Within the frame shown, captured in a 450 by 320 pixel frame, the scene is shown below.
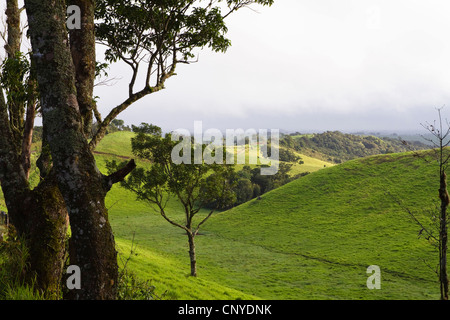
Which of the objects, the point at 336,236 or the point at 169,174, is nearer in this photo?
the point at 169,174

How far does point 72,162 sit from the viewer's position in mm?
5938

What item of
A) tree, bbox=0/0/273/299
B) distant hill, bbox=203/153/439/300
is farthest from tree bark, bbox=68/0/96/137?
distant hill, bbox=203/153/439/300

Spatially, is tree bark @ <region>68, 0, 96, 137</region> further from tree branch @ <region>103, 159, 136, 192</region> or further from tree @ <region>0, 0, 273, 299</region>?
tree branch @ <region>103, 159, 136, 192</region>

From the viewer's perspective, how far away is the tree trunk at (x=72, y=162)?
580cm

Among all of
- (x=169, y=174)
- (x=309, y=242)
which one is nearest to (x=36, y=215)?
(x=169, y=174)

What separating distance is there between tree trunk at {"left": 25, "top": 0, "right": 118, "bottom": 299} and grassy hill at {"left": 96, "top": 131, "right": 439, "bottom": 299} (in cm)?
1315

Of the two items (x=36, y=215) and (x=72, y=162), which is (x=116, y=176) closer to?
(x=72, y=162)

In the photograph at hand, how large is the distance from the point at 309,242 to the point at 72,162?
5553 cm

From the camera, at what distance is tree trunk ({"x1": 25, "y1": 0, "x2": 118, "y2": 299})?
228 inches

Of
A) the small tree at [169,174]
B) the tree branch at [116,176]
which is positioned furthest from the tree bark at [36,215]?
the small tree at [169,174]

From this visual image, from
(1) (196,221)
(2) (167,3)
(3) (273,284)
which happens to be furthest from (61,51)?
(1) (196,221)

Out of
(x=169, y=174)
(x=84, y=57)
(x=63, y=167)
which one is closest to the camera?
(x=63, y=167)

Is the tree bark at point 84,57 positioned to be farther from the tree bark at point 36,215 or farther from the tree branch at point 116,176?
the tree branch at point 116,176

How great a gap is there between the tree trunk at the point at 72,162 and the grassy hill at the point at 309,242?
13.2 meters
